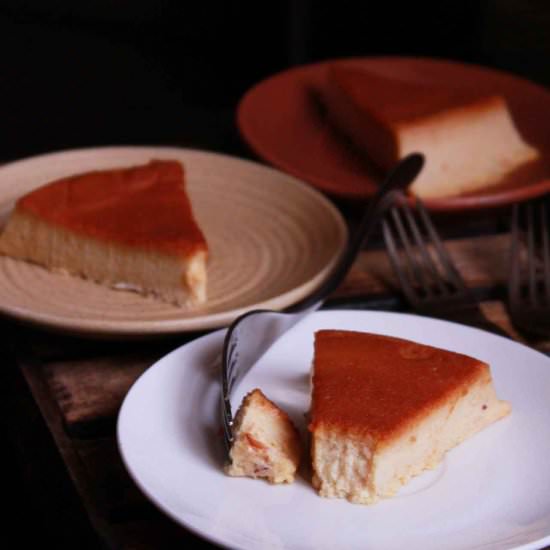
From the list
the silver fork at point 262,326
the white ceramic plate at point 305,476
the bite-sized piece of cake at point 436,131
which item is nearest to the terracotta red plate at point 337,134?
the bite-sized piece of cake at point 436,131

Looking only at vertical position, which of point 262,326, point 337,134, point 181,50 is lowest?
point 181,50

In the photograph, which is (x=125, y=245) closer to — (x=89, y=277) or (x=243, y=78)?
(x=89, y=277)

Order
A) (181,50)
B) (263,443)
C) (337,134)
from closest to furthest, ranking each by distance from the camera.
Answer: (263,443) < (337,134) < (181,50)

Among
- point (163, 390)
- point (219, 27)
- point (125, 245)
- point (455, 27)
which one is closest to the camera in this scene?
point (163, 390)

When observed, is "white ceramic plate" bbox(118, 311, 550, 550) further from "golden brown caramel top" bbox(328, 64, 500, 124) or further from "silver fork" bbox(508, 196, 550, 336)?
"golden brown caramel top" bbox(328, 64, 500, 124)

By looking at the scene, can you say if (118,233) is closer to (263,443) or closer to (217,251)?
(217,251)

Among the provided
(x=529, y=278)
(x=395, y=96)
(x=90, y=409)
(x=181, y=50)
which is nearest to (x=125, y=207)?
(x=90, y=409)

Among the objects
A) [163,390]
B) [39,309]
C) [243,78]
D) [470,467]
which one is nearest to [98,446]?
[163,390]
